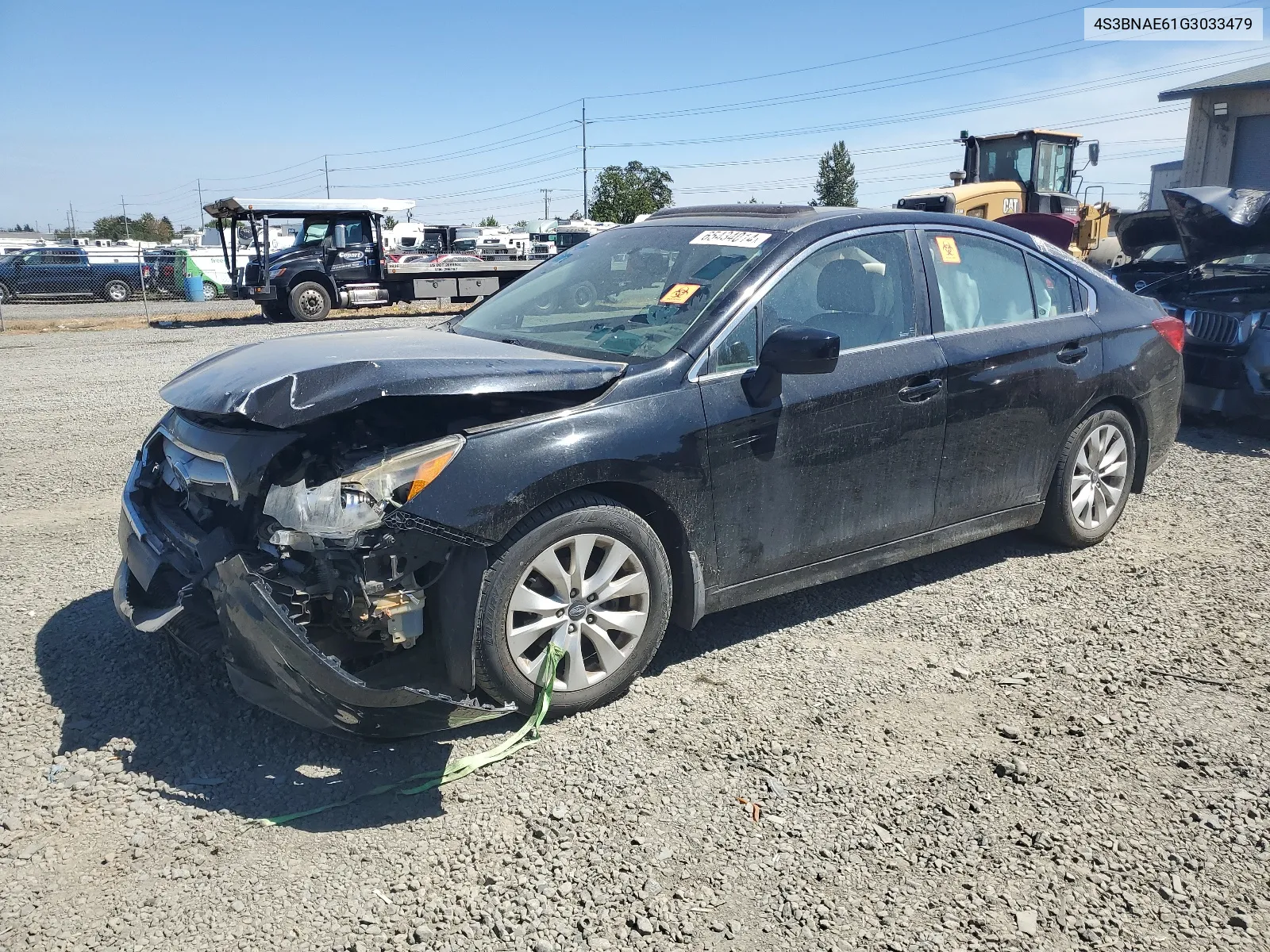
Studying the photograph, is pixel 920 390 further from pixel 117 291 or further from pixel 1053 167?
pixel 117 291

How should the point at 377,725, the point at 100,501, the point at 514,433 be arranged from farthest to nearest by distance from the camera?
the point at 100,501
the point at 514,433
the point at 377,725

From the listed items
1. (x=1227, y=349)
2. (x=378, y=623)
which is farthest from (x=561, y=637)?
(x=1227, y=349)

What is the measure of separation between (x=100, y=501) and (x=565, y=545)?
13.8 feet

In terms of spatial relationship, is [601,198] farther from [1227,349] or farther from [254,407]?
[254,407]

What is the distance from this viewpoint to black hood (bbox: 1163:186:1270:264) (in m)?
7.93

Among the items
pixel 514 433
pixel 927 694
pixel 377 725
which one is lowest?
pixel 927 694

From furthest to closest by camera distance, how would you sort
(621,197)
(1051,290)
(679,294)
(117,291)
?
(621,197) → (117,291) → (1051,290) → (679,294)

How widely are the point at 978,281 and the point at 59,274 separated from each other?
32.6 m

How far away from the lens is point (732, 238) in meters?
4.16

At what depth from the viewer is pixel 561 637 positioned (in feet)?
10.9

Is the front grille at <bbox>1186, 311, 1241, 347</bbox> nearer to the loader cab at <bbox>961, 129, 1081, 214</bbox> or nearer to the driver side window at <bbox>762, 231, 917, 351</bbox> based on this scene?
the driver side window at <bbox>762, 231, 917, 351</bbox>

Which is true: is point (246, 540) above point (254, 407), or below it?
below

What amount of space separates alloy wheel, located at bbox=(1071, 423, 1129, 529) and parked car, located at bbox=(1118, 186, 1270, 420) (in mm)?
3329

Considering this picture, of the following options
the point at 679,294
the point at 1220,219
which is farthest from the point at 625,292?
the point at 1220,219
